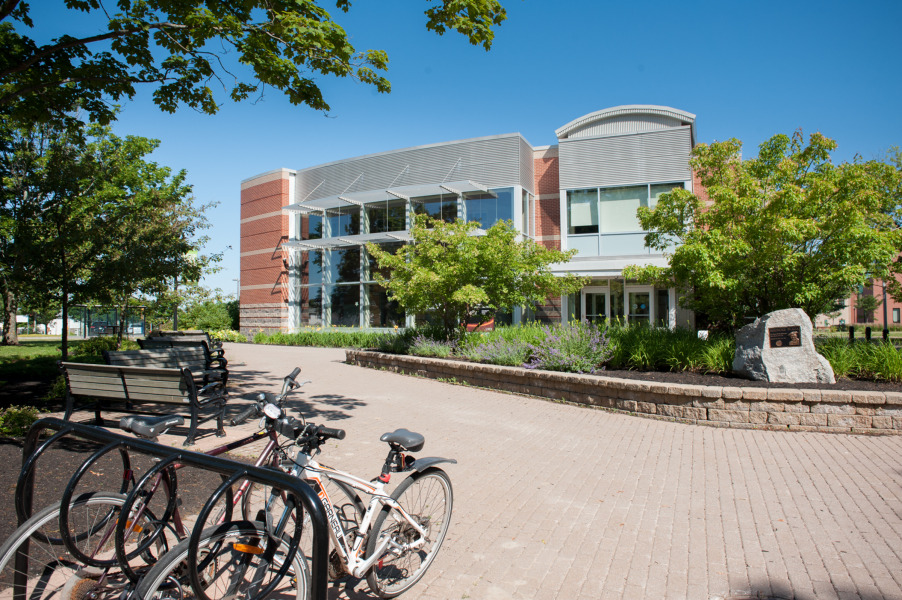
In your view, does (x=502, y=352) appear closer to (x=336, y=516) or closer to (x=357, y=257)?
(x=336, y=516)

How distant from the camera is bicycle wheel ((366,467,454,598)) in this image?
10.4ft

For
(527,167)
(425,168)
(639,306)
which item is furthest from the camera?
(425,168)

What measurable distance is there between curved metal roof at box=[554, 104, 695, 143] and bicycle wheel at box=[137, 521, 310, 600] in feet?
74.8

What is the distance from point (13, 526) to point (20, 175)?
10.4 m

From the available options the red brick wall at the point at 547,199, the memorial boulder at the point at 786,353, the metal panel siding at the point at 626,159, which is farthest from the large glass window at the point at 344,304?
the memorial boulder at the point at 786,353

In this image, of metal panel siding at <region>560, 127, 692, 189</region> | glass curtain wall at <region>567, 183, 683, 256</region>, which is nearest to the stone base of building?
glass curtain wall at <region>567, 183, 683, 256</region>

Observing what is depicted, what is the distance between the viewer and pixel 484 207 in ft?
75.8

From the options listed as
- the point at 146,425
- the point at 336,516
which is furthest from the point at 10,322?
the point at 336,516

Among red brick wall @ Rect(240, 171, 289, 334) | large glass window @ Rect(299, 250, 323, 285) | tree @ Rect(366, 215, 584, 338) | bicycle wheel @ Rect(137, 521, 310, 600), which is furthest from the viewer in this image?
red brick wall @ Rect(240, 171, 289, 334)

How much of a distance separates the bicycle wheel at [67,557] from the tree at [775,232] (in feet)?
30.8

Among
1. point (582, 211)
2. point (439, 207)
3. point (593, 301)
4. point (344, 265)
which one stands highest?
point (439, 207)

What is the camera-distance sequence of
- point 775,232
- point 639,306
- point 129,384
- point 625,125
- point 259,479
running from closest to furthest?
1. point 259,479
2. point 129,384
3. point 775,232
4. point 639,306
5. point 625,125

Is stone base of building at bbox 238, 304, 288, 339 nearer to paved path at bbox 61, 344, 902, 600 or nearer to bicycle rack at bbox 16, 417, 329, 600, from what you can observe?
paved path at bbox 61, 344, 902, 600

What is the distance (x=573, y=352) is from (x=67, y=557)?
8883 mm
